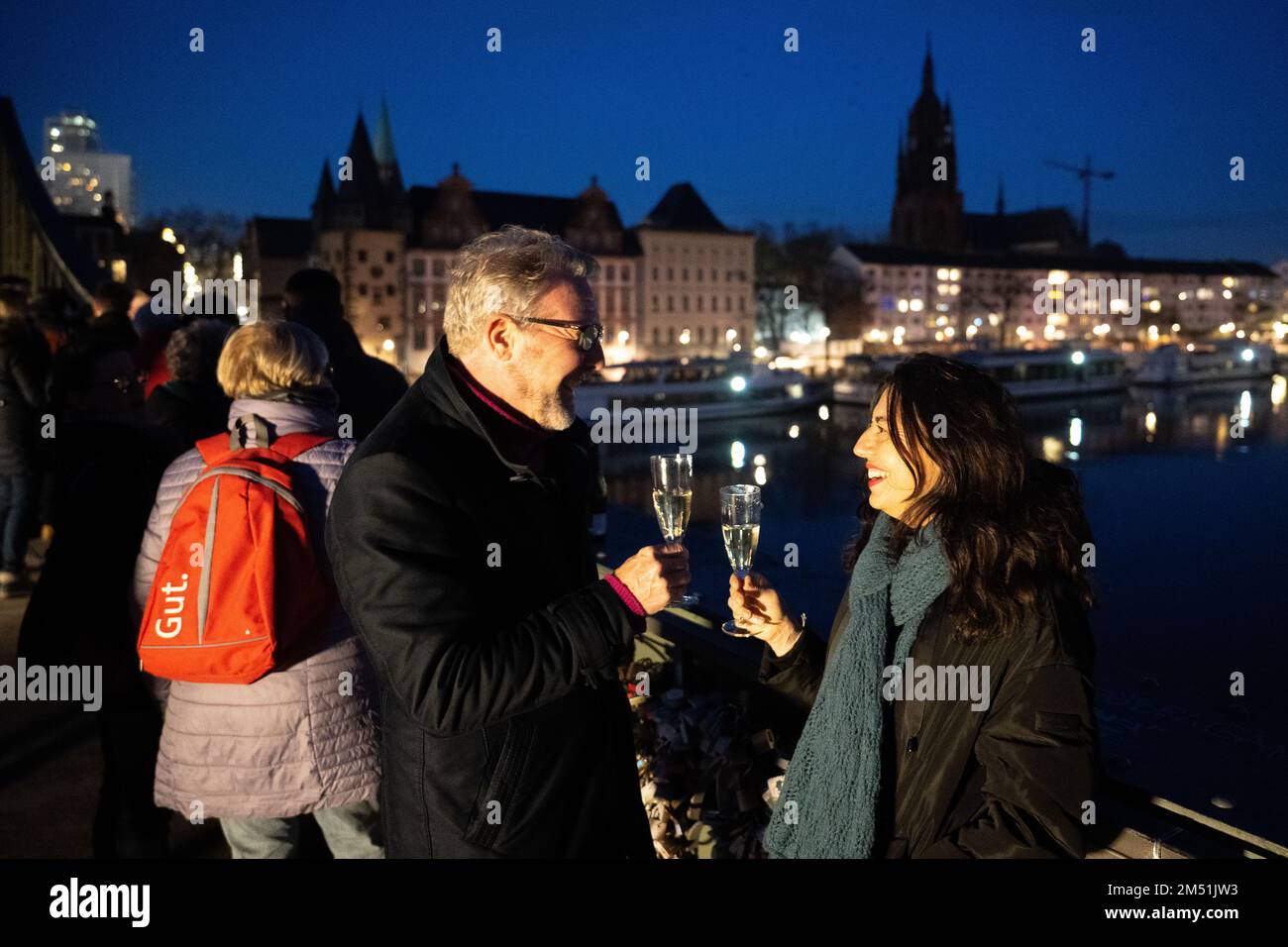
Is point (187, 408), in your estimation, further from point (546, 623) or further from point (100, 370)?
point (546, 623)

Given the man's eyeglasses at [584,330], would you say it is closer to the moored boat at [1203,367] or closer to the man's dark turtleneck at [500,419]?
the man's dark turtleneck at [500,419]

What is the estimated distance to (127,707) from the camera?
121 inches

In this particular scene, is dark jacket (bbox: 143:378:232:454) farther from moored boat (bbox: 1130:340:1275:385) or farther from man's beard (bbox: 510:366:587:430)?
moored boat (bbox: 1130:340:1275:385)

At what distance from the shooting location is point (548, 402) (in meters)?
2.01

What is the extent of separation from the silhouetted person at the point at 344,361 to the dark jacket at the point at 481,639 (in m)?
2.71

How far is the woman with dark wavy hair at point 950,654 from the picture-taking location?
182 centimetres

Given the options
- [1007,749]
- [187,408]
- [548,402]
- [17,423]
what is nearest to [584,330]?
A: [548,402]

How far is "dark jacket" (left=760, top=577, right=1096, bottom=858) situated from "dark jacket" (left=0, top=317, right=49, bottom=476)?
6405 mm

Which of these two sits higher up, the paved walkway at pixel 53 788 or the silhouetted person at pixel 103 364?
the silhouetted person at pixel 103 364

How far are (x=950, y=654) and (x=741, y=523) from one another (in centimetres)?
55

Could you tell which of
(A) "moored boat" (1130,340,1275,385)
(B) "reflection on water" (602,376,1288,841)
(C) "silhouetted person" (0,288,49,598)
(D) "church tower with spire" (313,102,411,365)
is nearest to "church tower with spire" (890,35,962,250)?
(A) "moored boat" (1130,340,1275,385)

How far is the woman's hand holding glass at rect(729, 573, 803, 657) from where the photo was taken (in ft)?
7.43

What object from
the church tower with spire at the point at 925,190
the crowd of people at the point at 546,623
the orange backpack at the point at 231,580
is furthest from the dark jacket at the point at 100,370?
the church tower with spire at the point at 925,190
